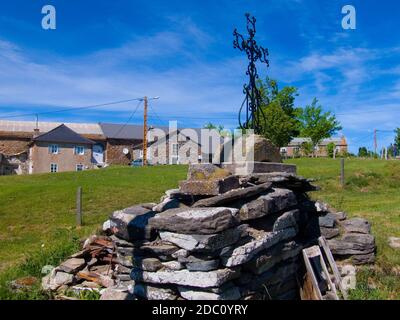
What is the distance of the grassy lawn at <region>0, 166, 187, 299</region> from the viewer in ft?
25.3

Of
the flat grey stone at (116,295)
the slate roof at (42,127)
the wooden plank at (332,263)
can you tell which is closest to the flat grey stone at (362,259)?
the wooden plank at (332,263)

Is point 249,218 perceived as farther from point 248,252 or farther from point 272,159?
point 272,159

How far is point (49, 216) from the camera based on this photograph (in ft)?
47.0

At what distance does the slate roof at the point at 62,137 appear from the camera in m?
49.5

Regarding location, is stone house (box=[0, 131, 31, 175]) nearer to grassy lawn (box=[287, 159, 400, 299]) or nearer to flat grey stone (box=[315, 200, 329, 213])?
grassy lawn (box=[287, 159, 400, 299])

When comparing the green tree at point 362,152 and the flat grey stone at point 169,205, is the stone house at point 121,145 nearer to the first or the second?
the green tree at point 362,152

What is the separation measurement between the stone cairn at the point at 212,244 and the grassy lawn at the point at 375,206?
0.40 meters

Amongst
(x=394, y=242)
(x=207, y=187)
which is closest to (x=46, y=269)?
(x=207, y=187)

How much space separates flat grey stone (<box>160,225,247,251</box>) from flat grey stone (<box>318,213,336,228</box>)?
2872mm

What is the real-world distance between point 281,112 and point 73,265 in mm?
44341

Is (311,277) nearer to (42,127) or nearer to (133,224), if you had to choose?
(133,224)

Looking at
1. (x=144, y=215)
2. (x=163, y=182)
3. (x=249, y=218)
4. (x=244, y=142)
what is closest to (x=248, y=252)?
(x=249, y=218)

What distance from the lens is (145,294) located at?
4.86 metres

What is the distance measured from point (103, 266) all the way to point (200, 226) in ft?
8.33
